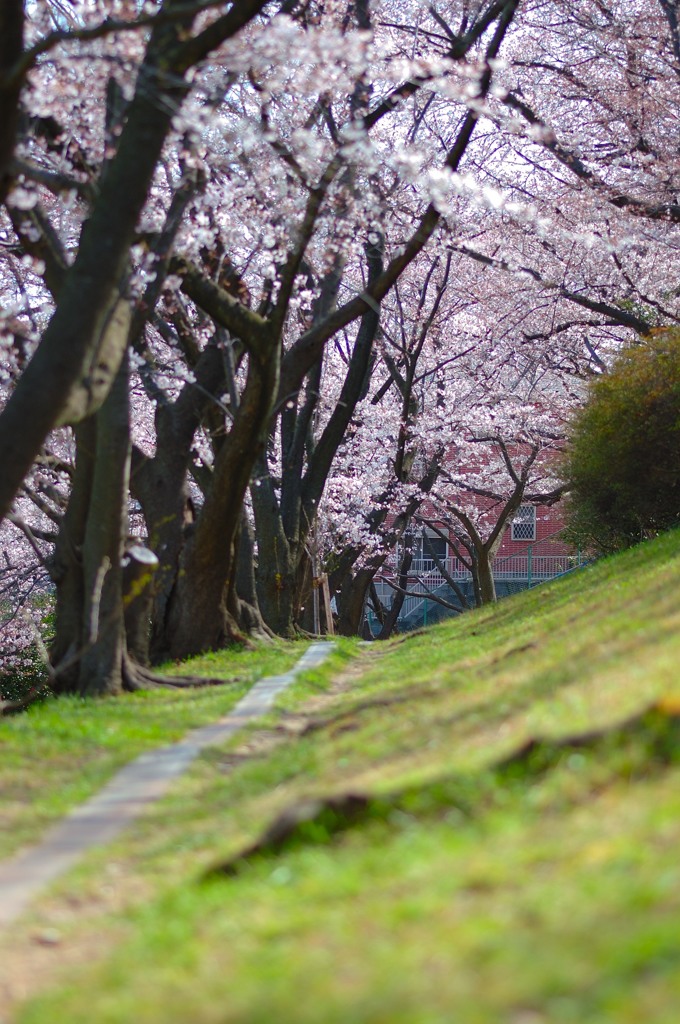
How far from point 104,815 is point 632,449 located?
488 inches

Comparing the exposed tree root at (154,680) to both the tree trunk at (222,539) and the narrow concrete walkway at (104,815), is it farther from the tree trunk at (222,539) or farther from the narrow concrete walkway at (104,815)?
the tree trunk at (222,539)

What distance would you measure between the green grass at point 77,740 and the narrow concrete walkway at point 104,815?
123 millimetres

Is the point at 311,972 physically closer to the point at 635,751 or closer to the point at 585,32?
the point at 635,751

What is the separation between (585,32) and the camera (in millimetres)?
19453

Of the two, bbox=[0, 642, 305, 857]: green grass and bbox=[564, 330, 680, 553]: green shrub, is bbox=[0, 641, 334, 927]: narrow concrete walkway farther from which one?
bbox=[564, 330, 680, 553]: green shrub

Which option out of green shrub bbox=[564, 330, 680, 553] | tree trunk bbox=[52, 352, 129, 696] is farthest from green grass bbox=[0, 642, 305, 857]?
green shrub bbox=[564, 330, 680, 553]

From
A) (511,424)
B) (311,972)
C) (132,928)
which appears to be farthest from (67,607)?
(511,424)

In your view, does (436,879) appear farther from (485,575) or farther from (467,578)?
(467,578)

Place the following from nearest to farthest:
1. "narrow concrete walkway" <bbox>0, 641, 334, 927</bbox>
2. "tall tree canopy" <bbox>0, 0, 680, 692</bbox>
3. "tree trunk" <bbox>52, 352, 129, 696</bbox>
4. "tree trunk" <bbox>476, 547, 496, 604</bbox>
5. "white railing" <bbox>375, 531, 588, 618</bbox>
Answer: "narrow concrete walkway" <bbox>0, 641, 334, 927</bbox> < "tall tree canopy" <bbox>0, 0, 680, 692</bbox> < "tree trunk" <bbox>52, 352, 129, 696</bbox> < "tree trunk" <bbox>476, 547, 496, 604</bbox> < "white railing" <bbox>375, 531, 588, 618</bbox>

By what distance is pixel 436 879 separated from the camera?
12.4 feet

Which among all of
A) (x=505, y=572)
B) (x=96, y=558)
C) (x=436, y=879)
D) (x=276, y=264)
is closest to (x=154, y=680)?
(x=96, y=558)

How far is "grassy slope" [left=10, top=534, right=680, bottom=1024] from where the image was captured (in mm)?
3002

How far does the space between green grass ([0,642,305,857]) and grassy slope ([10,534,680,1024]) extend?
2.19 ft

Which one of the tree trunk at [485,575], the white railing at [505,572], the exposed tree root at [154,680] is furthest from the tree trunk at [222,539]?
the white railing at [505,572]
